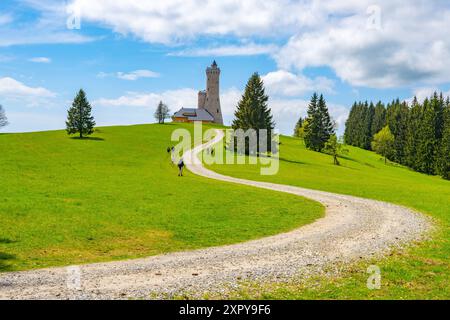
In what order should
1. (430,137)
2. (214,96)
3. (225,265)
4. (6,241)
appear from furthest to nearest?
(214,96), (430,137), (6,241), (225,265)

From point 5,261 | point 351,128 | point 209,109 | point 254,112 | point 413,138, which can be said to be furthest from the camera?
point 351,128

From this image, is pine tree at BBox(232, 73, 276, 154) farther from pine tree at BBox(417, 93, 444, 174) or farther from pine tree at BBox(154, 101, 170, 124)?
pine tree at BBox(154, 101, 170, 124)

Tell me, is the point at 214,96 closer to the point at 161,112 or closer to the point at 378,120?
the point at 161,112

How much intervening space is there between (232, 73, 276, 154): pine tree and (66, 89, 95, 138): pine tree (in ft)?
103

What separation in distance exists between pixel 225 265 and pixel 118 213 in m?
12.2

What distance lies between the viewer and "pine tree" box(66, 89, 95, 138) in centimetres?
8050

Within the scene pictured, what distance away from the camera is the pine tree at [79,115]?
264ft

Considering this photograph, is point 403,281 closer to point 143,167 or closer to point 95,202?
point 95,202

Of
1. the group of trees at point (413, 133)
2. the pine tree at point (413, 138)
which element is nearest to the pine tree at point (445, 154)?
the group of trees at point (413, 133)

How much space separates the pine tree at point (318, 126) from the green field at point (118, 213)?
6152cm

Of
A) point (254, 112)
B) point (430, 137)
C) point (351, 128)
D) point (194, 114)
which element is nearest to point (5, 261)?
point (254, 112)

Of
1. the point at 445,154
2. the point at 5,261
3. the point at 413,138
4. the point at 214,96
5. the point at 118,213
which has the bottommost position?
the point at 5,261

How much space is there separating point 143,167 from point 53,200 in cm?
2492

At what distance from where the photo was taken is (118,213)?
82.4 ft
